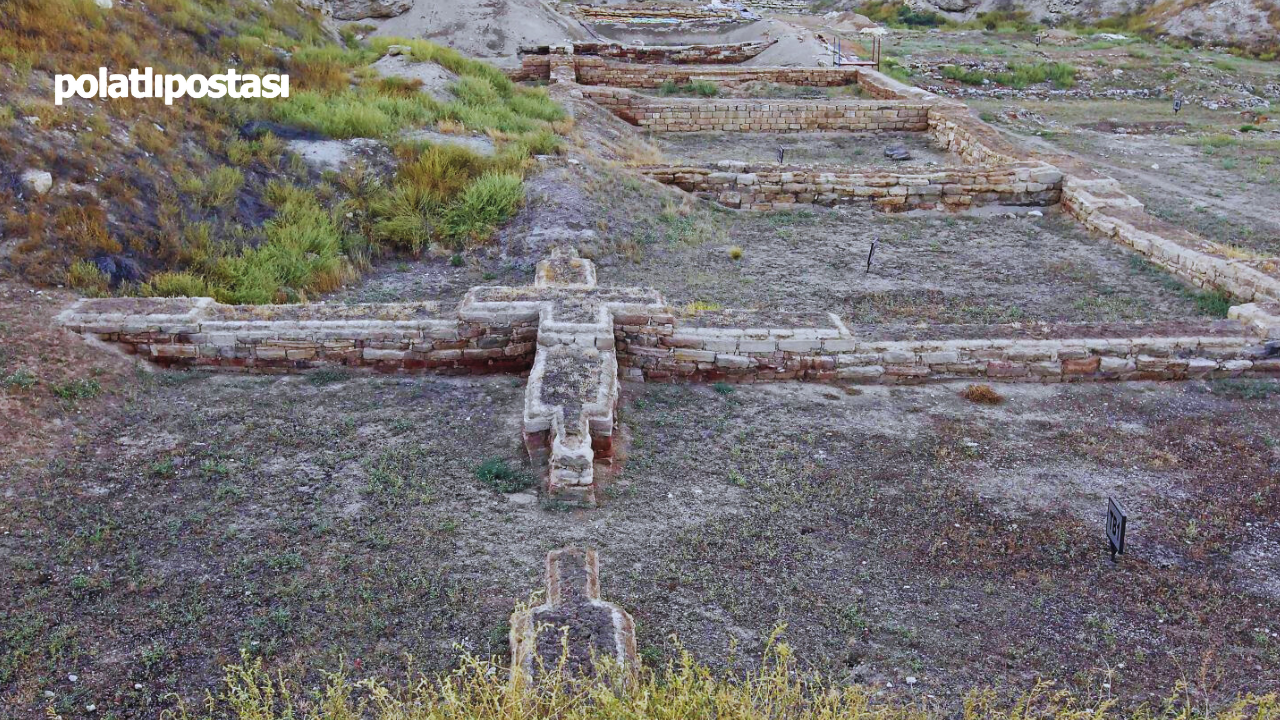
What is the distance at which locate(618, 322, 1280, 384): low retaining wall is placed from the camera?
800cm

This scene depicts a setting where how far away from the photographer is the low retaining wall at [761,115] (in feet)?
62.5

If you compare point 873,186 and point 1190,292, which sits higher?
point 873,186

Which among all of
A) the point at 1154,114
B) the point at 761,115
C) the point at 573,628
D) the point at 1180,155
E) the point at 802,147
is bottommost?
the point at 573,628

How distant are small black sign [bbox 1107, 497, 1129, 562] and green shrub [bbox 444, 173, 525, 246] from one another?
746 centimetres

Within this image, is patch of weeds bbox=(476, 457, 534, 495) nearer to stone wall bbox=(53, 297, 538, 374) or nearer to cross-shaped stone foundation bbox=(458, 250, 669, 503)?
cross-shaped stone foundation bbox=(458, 250, 669, 503)

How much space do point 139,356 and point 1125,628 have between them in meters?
7.54

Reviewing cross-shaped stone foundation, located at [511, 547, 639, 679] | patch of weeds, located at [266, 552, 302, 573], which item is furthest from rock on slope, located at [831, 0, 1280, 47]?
patch of weeds, located at [266, 552, 302, 573]

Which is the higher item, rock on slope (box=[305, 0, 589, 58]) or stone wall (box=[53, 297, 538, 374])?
rock on slope (box=[305, 0, 589, 58])

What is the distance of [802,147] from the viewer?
17.8 m

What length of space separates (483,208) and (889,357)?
5516mm

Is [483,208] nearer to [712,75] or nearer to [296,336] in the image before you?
[296,336]

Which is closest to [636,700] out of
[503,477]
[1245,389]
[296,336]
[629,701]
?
[629,701]

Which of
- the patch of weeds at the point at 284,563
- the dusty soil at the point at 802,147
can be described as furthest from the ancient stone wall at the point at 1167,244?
the patch of weeds at the point at 284,563

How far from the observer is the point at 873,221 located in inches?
518
